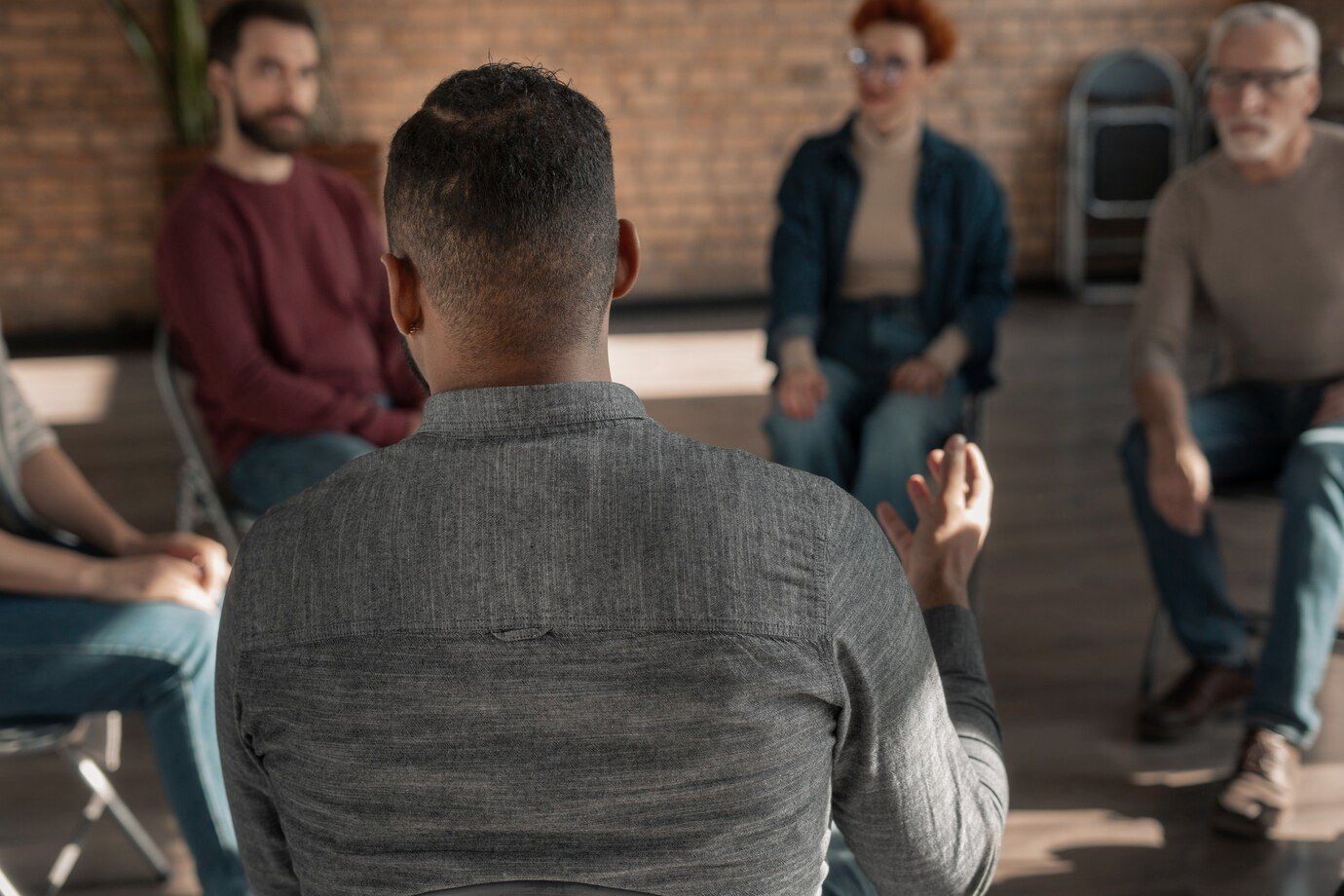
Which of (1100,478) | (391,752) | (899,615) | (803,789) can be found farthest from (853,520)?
(1100,478)

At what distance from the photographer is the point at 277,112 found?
262cm

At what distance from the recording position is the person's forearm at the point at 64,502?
2.02 meters

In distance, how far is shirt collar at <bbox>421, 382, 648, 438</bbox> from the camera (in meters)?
0.88

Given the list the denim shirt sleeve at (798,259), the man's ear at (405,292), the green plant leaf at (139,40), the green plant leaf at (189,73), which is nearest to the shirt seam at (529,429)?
the man's ear at (405,292)

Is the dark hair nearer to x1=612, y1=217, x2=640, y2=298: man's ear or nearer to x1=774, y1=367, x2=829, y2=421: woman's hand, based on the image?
x1=774, y1=367, x2=829, y2=421: woman's hand

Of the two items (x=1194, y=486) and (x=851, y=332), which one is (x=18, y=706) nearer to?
(x=851, y=332)

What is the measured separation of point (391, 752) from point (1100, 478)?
3751 millimetres

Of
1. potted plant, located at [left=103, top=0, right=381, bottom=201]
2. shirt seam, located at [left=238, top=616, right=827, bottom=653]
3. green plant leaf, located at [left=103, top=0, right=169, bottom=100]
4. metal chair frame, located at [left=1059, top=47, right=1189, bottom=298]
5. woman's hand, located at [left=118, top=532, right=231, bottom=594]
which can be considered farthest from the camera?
metal chair frame, located at [left=1059, top=47, right=1189, bottom=298]

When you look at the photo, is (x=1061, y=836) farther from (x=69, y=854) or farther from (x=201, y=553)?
(x=69, y=854)

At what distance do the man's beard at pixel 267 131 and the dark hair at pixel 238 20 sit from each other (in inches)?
5.0

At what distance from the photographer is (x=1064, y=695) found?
2.68 m

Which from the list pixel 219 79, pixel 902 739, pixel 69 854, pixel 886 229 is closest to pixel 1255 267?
pixel 886 229

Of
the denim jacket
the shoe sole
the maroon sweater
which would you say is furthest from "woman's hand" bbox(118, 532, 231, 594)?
the shoe sole

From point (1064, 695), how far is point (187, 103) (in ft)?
17.3
